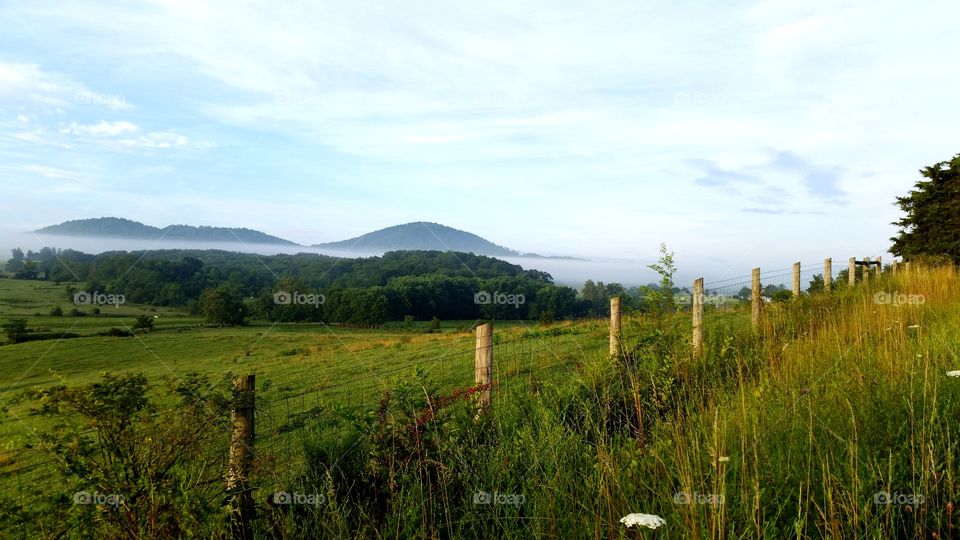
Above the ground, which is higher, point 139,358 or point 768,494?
point 768,494

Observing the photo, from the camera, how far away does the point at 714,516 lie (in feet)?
7.59

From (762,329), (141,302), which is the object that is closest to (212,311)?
(141,302)

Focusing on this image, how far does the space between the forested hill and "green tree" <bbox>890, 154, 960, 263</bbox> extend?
4119cm

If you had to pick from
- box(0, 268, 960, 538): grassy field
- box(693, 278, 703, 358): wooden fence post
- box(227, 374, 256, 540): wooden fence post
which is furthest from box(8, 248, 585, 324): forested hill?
box(227, 374, 256, 540): wooden fence post

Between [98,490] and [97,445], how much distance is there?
0.36m

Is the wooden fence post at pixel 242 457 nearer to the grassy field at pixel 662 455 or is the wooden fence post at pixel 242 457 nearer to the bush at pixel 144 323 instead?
the grassy field at pixel 662 455

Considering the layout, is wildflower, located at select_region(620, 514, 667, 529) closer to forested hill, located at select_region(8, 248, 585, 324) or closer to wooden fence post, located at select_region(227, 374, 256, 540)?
wooden fence post, located at select_region(227, 374, 256, 540)

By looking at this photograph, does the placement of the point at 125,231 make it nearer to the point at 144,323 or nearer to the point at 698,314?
the point at 144,323

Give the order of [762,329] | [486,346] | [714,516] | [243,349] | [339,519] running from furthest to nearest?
[243,349], [762,329], [486,346], [339,519], [714,516]

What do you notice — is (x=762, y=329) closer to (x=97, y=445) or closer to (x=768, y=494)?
(x=768, y=494)

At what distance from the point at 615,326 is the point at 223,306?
7684 centimetres
